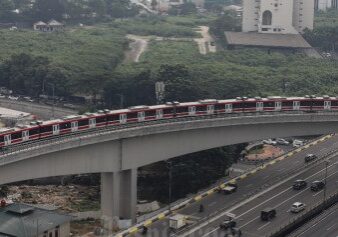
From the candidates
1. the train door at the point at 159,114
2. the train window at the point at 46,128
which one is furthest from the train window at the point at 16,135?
the train door at the point at 159,114

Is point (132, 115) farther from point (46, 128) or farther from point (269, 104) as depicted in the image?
point (269, 104)

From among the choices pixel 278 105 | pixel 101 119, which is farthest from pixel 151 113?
pixel 278 105

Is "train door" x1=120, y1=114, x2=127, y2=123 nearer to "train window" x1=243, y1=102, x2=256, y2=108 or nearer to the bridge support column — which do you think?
the bridge support column

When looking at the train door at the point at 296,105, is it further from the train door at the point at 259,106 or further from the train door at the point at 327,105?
the train door at the point at 259,106

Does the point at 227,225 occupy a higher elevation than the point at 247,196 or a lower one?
lower

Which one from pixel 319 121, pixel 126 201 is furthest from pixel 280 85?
pixel 126 201

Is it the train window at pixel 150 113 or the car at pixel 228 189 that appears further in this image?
the car at pixel 228 189

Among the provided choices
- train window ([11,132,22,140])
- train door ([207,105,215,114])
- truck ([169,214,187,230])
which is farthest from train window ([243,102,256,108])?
train window ([11,132,22,140])
